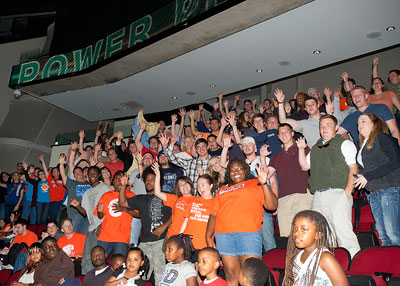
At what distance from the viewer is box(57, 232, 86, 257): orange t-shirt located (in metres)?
6.52

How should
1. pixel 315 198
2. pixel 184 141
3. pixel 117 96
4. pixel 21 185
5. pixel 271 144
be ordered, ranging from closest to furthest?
pixel 315 198 → pixel 271 144 → pixel 184 141 → pixel 21 185 → pixel 117 96

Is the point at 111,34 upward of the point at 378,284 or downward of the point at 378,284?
upward

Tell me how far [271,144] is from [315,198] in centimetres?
202

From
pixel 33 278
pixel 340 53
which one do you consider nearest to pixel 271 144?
pixel 33 278

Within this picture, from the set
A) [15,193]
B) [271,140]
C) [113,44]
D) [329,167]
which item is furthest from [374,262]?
[15,193]

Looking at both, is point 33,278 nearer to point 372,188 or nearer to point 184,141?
point 184,141

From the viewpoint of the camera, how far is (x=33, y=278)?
5797 millimetres

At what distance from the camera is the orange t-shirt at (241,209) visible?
A: 3.95 metres

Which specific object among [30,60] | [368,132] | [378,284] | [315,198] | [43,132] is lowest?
[378,284]

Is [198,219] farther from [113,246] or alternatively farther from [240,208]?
[113,246]

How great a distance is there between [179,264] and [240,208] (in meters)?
0.87

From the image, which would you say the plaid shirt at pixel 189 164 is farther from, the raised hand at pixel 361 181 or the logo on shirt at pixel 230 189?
the raised hand at pixel 361 181

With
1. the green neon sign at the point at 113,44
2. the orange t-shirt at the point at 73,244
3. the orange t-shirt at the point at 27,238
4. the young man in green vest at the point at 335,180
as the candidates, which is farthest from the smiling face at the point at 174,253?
the green neon sign at the point at 113,44

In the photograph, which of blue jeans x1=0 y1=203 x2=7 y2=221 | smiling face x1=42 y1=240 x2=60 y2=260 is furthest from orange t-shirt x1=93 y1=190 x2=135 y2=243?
blue jeans x1=0 y1=203 x2=7 y2=221
